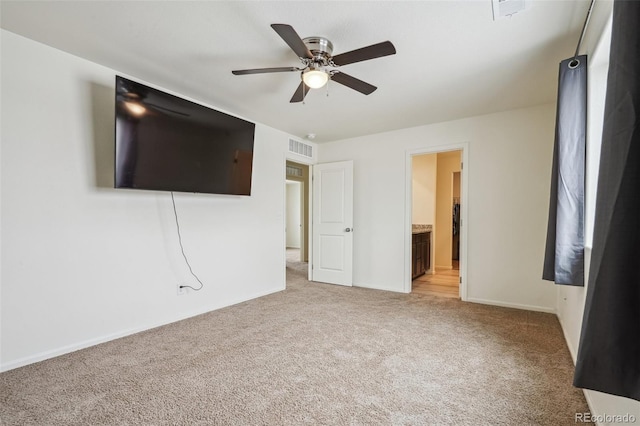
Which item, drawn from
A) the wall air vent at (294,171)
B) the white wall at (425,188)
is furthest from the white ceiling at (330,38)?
the wall air vent at (294,171)

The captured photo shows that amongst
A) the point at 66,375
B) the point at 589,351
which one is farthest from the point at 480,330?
the point at 66,375

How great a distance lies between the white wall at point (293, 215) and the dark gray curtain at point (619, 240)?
9.63 meters

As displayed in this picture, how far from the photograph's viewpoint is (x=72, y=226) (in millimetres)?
2584

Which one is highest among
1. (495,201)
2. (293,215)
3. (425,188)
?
(425,188)

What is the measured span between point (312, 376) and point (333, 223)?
316cm

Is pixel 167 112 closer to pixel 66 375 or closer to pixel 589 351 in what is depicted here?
pixel 66 375

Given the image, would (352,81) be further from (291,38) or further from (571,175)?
(571,175)

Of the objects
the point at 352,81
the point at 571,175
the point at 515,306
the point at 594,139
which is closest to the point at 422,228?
the point at 515,306

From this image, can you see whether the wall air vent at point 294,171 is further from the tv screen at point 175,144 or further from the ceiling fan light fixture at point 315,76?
the ceiling fan light fixture at point 315,76

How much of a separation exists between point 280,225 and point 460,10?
3469 millimetres

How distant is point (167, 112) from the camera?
9.27ft

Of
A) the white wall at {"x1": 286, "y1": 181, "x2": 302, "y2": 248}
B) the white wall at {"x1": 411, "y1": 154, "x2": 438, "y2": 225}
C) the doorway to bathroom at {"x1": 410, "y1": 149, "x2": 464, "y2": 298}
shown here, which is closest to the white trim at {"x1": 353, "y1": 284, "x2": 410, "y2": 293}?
the doorway to bathroom at {"x1": 410, "y1": 149, "x2": 464, "y2": 298}

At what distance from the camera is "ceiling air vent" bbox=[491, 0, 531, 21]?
6.18ft

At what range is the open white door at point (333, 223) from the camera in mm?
5000
